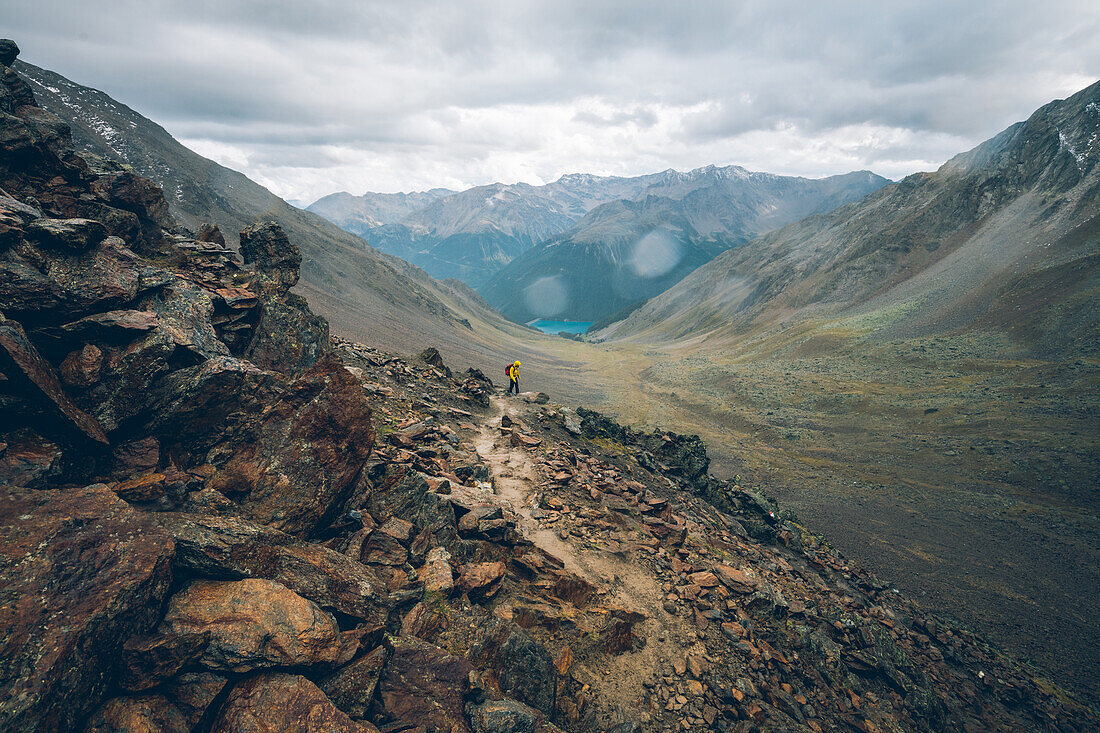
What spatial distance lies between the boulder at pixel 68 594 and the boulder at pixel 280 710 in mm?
1554

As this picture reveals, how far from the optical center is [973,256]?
8719 cm

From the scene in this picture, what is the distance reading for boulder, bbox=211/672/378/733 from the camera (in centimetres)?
586

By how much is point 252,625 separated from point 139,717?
141 centimetres

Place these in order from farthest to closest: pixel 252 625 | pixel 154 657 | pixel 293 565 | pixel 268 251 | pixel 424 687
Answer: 1. pixel 268 251
2. pixel 293 565
3. pixel 424 687
4. pixel 252 625
5. pixel 154 657

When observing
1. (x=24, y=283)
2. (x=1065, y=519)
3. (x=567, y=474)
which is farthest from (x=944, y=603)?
(x=24, y=283)

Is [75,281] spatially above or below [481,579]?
above

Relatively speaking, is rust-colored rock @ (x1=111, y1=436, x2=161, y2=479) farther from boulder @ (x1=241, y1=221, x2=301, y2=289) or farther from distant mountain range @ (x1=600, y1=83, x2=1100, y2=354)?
distant mountain range @ (x1=600, y1=83, x2=1100, y2=354)

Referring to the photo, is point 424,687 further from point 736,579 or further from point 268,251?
point 268,251

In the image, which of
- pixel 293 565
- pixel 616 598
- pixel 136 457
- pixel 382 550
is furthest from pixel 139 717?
pixel 616 598

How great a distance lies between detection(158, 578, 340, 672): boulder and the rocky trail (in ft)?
0.11

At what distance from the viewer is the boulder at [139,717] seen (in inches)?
208

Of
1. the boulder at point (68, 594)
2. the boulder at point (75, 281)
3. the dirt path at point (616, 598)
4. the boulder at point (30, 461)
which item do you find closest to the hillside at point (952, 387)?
the dirt path at point (616, 598)

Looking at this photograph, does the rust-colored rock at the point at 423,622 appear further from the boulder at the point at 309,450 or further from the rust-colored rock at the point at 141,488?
the rust-colored rock at the point at 141,488

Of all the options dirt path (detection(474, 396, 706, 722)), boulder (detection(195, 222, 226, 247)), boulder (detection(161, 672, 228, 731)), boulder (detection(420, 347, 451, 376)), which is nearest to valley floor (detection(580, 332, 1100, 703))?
dirt path (detection(474, 396, 706, 722))
